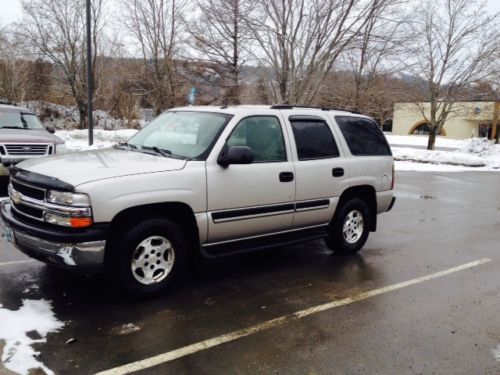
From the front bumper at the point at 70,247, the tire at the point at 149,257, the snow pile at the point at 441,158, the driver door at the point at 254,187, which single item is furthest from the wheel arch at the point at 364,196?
the snow pile at the point at 441,158

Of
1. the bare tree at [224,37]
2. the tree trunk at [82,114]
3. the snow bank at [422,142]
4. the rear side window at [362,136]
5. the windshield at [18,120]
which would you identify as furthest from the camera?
the snow bank at [422,142]

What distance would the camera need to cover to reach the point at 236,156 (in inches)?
183

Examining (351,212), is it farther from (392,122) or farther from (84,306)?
(392,122)

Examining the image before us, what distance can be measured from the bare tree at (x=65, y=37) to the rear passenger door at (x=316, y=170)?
2415 centimetres

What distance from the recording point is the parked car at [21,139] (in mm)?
8836

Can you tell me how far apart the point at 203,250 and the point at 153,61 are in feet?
68.5

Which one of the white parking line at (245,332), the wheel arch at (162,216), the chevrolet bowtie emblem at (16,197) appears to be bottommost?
→ the white parking line at (245,332)

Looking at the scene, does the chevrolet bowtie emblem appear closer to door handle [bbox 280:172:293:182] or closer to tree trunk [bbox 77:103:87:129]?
door handle [bbox 280:172:293:182]

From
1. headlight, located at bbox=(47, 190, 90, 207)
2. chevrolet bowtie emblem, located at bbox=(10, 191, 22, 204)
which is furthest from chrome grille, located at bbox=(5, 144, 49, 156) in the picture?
headlight, located at bbox=(47, 190, 90, 207)

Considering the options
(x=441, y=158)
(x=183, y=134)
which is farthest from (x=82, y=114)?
(x=183, y=134)

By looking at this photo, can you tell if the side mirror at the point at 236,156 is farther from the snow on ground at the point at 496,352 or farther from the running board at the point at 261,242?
the snow on ground at the point at 496,352

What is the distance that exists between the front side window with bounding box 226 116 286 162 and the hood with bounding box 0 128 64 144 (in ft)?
18.8

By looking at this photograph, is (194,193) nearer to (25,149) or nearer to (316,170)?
(316,170)

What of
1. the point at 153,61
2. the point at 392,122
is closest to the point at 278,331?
→ the point at 153,61
